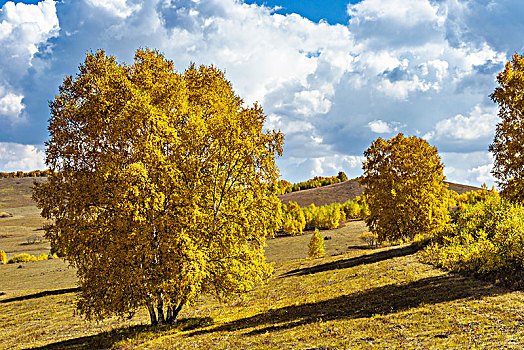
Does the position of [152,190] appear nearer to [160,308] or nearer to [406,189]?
[160,308]

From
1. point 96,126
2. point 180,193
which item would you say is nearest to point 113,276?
point 180,193

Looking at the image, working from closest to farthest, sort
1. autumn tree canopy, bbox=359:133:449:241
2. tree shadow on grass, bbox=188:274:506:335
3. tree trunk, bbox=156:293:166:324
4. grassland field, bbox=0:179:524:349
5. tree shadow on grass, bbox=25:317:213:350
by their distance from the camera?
grassland field, bbox=0:179:524:349 → tree shadow on grass, bbox=188:274:506:335 → tree shadow on grass, bbox=25:317:213:350 → tree trunk, bbox=156:293:166:324 → autumn tree canopy, bbox=359:133:449:241

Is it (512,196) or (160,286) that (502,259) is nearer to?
(512,196)

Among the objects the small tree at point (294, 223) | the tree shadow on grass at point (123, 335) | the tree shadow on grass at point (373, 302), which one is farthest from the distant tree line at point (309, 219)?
the tree shadow on grass at point (123, 335)

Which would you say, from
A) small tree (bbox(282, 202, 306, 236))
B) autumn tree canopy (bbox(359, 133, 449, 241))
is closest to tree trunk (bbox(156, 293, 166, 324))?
autumn tree canopy (bbox(359, 133, 449, 241))

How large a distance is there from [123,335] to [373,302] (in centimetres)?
1247

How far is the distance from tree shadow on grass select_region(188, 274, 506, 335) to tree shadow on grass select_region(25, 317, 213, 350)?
1978 millimetres

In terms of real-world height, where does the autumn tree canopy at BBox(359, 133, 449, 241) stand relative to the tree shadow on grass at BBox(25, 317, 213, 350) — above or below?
above

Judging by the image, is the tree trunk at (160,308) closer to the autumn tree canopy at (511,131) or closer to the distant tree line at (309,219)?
the autumn tree canopy at (511,131)

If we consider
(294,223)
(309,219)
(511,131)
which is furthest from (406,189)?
(309,219)

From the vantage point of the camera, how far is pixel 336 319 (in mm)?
14984

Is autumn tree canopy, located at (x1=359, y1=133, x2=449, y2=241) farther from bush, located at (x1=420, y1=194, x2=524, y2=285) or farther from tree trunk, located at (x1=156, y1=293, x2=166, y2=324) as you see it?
tree trunk, located at (x1=156, y1=293, x2=166, y2=324)

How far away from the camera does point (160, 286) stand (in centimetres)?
1518

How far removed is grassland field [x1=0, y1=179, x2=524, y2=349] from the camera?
11617 mm
